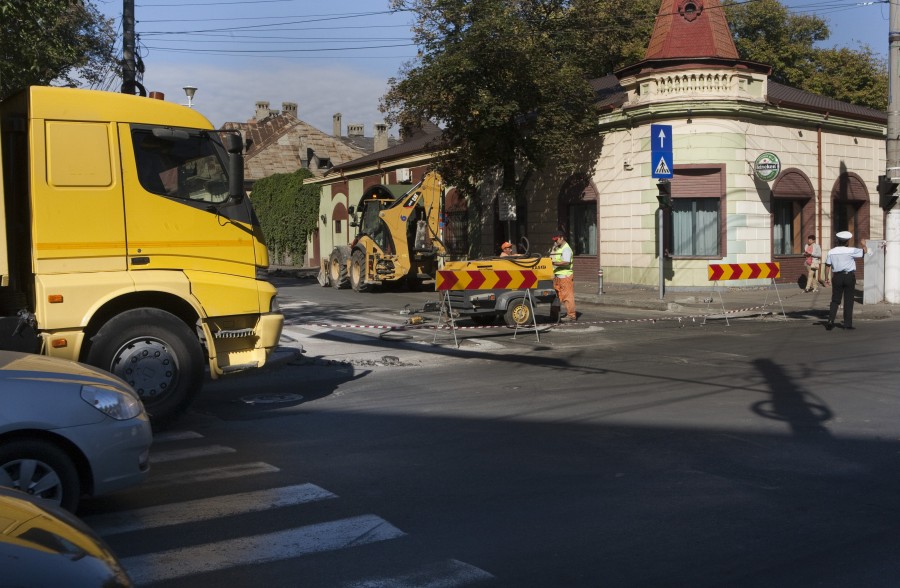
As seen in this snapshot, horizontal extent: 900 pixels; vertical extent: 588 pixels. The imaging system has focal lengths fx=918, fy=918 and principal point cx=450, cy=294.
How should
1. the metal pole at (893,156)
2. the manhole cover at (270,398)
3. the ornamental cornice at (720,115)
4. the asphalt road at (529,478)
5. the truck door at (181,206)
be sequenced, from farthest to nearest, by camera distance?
the ornamental cornice at (720,115)
the metal pole at (893,156)
the manhole cover at (270,398)
the truck door at (181,206)
the asphalt road at (529,478)

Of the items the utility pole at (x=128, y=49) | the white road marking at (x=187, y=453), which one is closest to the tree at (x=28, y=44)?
the utility pole at (x=128, y=49)

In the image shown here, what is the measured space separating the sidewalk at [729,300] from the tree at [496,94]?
463 cm

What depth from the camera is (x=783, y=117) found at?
88.4ft

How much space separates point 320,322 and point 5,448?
13422 millimetres

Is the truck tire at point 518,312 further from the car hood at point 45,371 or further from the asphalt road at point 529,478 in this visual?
the car hood at point 45,371

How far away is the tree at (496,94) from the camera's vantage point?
25.7m

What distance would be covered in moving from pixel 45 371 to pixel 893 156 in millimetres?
19814

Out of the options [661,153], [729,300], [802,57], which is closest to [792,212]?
[729,300]

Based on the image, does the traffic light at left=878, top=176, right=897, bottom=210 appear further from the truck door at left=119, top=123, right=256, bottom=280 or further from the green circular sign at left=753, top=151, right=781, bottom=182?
the truck door at left=119, top=123, right=256, bottom=280

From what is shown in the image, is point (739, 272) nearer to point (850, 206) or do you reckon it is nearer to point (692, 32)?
point (692, 32)

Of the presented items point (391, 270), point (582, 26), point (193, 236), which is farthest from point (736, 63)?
point (193, 236)

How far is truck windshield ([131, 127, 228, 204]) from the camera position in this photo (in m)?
8.65

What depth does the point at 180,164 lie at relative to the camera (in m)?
8.92

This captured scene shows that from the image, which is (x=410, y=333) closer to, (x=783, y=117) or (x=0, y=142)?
(x=0, y=142)
